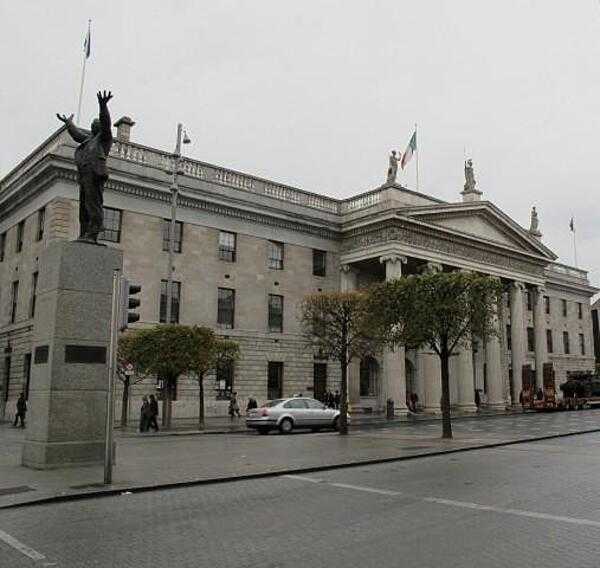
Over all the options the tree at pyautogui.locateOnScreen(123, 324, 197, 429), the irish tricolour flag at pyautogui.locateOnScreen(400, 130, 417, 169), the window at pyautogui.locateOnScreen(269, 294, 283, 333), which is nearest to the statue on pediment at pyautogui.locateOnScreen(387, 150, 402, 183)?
the irish tricolour flag at pyautogui.locateOnScreen(400, 130, 417, 169)

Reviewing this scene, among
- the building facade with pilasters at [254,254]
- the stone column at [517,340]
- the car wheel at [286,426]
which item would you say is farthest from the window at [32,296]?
the stone column at [517,340]

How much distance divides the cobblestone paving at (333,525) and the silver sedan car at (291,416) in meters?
13.7

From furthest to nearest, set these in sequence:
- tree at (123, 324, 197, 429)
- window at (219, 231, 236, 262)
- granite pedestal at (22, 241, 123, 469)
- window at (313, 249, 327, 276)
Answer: window at (313, 249, 327, 276)
window at (219, 231, 236, 262)
tree at (123, 324, 197, 429)
granite pedestal at (22, 241, 123, 469)

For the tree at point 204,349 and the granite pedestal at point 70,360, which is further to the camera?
the tree at point 204,349

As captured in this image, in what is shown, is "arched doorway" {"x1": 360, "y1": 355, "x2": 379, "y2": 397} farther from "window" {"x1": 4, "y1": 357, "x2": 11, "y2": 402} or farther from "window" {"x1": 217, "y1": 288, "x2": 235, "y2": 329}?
"window" {"x1": 4, "y1": 357, "x2": 11, "y2": 402}

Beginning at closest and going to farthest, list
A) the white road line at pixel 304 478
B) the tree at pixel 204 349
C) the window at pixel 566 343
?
the white road line at pixel 304 478 → the tree at pixel 204 349 → the window at pixel 566 343

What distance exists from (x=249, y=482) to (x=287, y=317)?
28.0 m

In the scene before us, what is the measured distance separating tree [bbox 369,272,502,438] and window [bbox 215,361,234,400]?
49.1ft

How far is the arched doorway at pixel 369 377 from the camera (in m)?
43.6

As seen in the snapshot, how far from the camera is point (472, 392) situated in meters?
43.4

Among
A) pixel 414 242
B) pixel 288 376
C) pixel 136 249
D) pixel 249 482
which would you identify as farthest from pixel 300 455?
pixel 414 242

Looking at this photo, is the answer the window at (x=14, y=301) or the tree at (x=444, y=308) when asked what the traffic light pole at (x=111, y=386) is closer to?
the tree at (x=444, y=308)

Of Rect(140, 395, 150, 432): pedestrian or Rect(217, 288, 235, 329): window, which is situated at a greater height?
Rect(217, 288, 235, 329): window

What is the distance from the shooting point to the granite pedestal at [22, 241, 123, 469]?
12.5 meters
